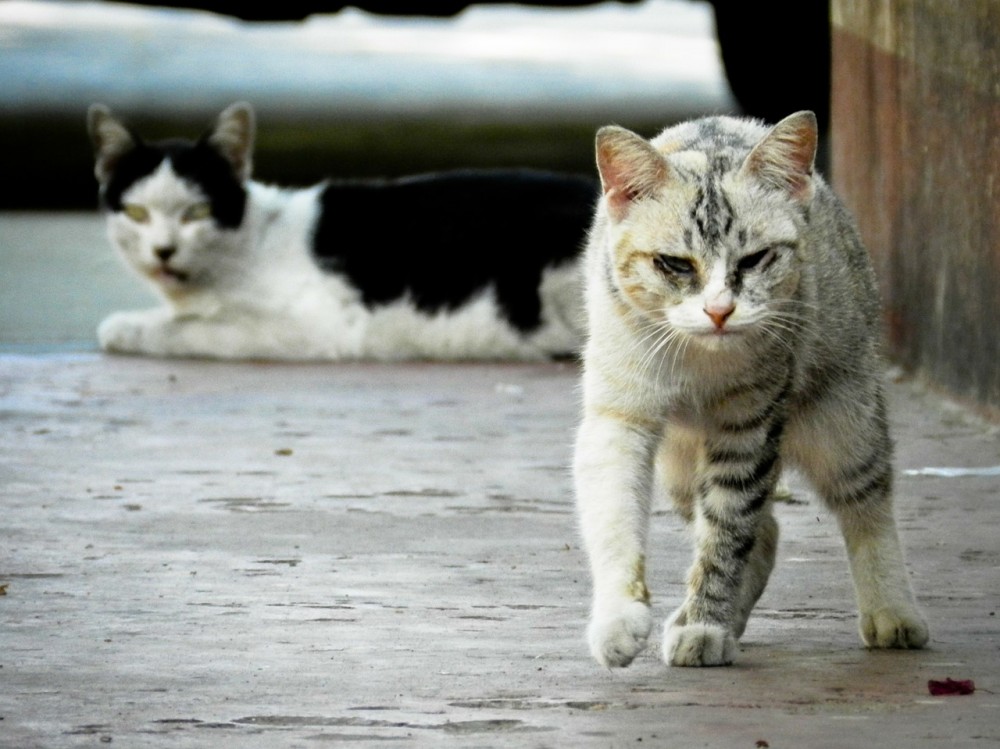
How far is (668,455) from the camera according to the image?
13.2 feet

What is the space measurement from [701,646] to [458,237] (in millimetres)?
4501

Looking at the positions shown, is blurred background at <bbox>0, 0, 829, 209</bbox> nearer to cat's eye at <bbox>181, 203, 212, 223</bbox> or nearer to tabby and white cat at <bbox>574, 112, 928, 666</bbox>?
cat's eye at <bbox>181, 203, 212, 223</bbox>

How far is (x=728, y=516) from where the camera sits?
3695 millimetres

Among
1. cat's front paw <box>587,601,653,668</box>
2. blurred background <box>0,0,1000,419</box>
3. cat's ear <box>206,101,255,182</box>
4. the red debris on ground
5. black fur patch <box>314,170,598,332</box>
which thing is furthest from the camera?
cat's ear <box>206,101,255,182</box>

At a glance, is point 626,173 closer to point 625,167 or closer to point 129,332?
point 625,167

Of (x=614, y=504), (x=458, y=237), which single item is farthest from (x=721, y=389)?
(x=458, y=237)

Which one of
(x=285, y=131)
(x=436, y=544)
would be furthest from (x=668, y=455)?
(x=285, y=131)

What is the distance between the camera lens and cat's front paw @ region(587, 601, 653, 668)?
3.45 metres

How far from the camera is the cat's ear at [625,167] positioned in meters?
3.76

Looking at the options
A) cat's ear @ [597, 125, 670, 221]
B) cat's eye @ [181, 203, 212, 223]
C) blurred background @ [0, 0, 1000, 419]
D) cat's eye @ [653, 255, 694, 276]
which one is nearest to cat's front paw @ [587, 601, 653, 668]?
cat's eye @ [653, 255, 694, 276]

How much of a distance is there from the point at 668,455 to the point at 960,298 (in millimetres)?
2602

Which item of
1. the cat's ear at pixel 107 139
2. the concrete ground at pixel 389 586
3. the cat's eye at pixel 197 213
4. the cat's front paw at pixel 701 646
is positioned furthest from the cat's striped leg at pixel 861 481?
the cat's ear at pixel 107 139

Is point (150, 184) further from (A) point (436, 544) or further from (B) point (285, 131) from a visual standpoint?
(B) point (285, 131)

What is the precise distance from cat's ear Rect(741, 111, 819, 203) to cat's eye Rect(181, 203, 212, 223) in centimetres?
453
